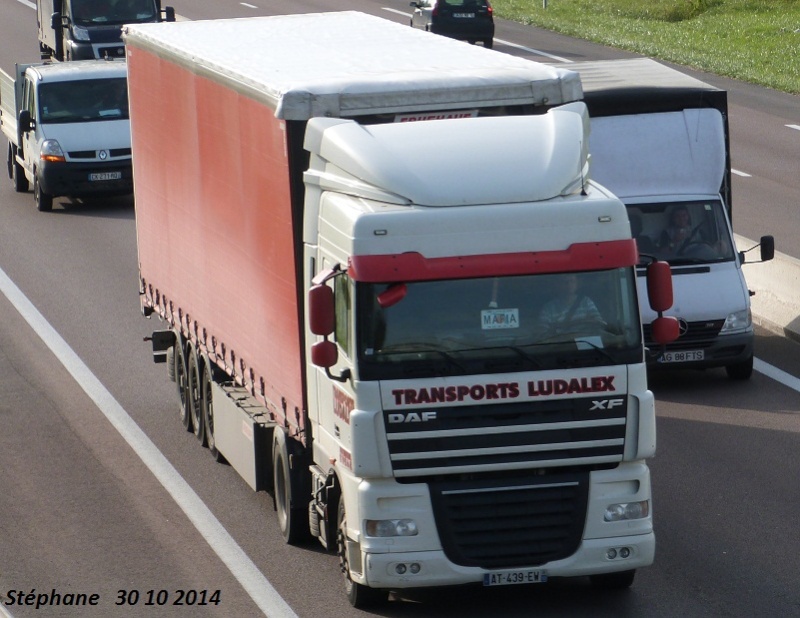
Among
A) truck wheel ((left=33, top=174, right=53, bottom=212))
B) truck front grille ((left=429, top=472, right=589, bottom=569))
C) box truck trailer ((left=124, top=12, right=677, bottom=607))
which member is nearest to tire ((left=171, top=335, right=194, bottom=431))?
box truck trailer ((left=124, top=12, right=677, bottom=607))

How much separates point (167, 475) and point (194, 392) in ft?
4.11

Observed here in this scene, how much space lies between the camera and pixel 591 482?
1001cm

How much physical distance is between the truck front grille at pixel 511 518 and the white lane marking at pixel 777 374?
266 inches

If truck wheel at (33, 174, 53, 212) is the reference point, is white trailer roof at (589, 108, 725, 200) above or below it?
above

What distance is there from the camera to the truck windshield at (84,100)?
27922 mm

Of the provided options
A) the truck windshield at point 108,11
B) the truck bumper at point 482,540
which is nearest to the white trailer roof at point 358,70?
the truck bumper at point 482,540

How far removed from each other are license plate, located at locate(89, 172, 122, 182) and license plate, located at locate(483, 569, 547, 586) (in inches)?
741

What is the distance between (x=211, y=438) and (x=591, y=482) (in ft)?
17.1

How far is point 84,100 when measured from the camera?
28.1 meters

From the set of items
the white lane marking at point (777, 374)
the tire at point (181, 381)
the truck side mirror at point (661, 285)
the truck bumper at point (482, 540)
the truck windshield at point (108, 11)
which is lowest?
the white lane marking at point (777, 374)

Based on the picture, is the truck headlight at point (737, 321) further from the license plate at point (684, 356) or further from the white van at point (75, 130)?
the white van at point (75, 130)

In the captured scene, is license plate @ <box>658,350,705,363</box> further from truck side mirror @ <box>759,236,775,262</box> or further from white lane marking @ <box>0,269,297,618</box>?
white lane marking @ <box>0,269,297,618</box>

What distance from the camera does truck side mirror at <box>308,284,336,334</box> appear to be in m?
9.82

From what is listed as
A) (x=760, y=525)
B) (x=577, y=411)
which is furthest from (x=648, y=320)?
(x=577, y=411)
